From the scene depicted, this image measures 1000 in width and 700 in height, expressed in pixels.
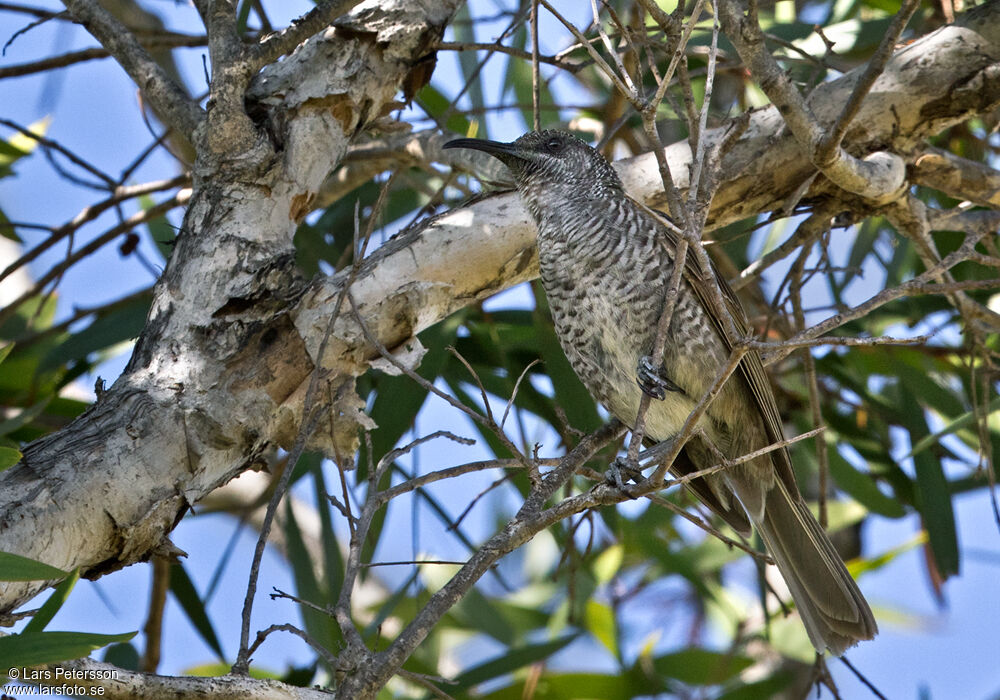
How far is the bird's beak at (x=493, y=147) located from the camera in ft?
8.59

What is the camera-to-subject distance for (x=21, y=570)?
1354 millimetres

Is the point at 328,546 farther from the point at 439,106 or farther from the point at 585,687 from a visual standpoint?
the point at 439,106

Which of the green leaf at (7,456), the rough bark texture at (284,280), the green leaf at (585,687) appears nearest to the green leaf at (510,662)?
the green leaf at (585,687)

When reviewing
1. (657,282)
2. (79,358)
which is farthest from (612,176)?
(79,358)

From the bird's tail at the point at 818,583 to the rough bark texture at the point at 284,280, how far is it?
813 mm

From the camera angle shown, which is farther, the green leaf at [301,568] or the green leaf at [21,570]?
the green leaf at [301,568]

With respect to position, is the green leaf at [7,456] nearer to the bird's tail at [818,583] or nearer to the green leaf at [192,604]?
the bird's tail at [818,583]

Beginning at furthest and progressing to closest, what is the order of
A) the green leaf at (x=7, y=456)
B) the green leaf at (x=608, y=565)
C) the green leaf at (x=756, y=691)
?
the green leaf at (x=608, y=565) < the green leaf at (x=756, y=691) < the green leaf at (x=7, y=456)

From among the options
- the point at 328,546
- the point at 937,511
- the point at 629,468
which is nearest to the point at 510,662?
the point at 328,546

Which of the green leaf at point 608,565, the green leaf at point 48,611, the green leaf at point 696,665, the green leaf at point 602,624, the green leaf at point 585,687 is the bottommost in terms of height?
the green leaf at point 696,665

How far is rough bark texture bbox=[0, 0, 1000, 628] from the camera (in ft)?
5.92

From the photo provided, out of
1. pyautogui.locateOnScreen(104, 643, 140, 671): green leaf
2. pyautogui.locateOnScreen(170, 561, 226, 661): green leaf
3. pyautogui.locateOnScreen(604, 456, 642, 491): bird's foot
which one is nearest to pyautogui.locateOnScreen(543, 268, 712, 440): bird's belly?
pyautogui.locateOnScreen(604, 456, 642, 491): bird's foot

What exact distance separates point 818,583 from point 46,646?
1.77 meters

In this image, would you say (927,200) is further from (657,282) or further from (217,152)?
(217,152)
